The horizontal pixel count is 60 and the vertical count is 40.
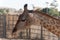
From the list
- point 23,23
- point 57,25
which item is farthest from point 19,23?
point 57,25

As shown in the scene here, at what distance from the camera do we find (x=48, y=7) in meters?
1.97

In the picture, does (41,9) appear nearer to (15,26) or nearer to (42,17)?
(42,17)

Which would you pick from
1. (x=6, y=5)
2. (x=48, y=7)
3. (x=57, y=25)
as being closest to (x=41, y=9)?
(x=48, y=7)

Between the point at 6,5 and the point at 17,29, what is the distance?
0.25 metres

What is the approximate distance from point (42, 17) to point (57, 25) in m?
0.16

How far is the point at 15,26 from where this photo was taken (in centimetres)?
199

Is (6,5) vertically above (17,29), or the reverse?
(6,5)

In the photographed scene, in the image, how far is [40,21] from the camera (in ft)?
6.50

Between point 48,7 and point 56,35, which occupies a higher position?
point 48,7

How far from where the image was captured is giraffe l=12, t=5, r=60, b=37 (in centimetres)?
196

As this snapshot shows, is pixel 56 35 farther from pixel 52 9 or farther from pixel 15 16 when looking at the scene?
pixel 15 16

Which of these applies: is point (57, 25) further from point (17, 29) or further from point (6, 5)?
point (6, 5)

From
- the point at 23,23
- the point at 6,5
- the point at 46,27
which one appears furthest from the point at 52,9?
the point at 6,5

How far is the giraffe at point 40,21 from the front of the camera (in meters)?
1.96
